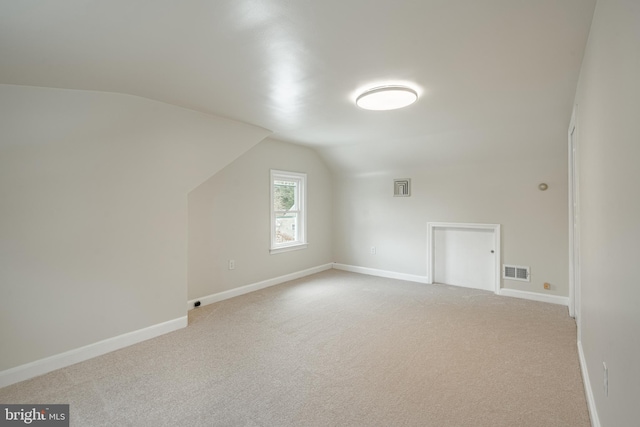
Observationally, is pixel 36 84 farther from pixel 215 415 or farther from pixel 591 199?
pixel 591 199

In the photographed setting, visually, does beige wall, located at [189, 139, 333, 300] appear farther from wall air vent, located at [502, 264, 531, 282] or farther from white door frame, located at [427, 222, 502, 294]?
wall air vent, located at [502, 264, 531, 282]

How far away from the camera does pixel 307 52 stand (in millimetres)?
1993

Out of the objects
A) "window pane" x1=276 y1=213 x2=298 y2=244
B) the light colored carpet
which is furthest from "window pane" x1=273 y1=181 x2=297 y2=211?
the light colored carpet

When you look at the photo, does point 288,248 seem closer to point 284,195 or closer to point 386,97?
point 284,195

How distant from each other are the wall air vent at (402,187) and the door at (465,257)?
0.84m

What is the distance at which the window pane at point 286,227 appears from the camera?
5.15 m

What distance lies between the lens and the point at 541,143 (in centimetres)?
384

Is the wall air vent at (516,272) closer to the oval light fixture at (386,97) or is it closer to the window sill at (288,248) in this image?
the oval light fixture at (386,97)

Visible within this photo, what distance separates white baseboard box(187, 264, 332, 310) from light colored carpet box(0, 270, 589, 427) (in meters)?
0.20

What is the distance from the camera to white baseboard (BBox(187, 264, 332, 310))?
3.95 meters

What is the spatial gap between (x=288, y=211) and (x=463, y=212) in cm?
293

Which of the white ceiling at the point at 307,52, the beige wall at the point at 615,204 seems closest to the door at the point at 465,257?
the white ceiling at the point at 307,52

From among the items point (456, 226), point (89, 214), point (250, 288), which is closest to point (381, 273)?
point (456, 226)

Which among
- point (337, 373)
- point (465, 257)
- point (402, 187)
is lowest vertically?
point (337, 373)
